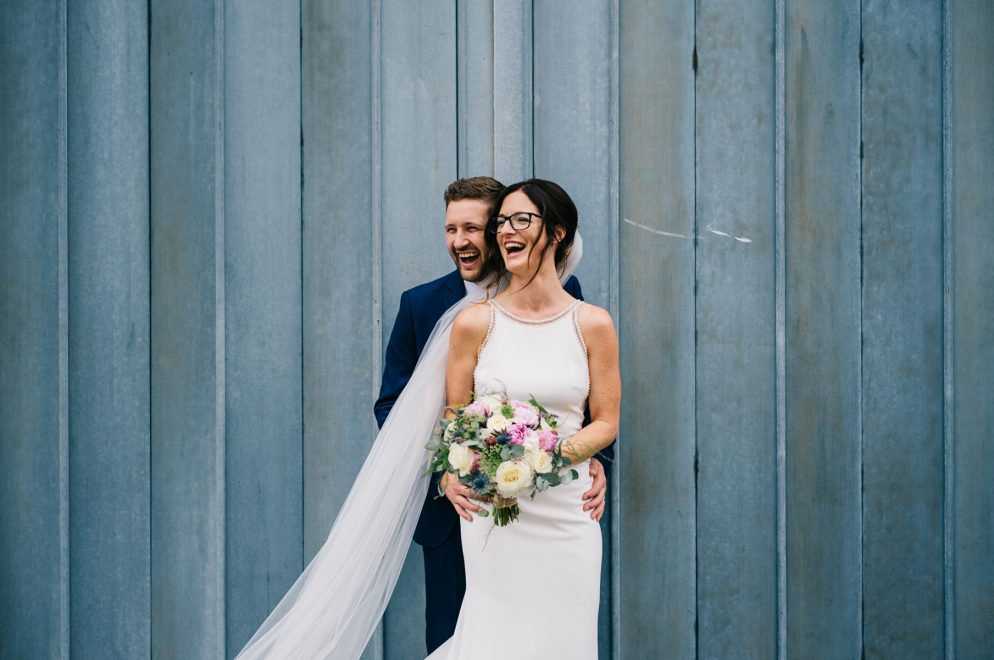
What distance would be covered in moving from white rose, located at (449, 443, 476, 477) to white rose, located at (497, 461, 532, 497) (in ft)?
0.26

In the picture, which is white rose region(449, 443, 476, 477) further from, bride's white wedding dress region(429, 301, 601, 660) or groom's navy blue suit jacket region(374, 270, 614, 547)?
groom's navy blue suit jacket region(374, 270, 614, 547)

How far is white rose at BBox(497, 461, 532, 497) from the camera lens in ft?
5.86

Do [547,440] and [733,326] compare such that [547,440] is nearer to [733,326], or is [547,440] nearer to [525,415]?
[525,415]

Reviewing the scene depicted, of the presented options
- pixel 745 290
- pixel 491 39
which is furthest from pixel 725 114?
pixel 491 39

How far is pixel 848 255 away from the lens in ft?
9.00

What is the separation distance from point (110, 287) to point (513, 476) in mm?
1838

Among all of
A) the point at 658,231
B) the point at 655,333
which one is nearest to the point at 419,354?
the point at 655,333

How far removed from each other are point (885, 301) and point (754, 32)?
1185mm

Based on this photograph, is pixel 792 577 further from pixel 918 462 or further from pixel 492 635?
pixel 492 635

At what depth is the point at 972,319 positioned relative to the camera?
9.11 feet

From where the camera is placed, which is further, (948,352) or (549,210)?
(948,352)

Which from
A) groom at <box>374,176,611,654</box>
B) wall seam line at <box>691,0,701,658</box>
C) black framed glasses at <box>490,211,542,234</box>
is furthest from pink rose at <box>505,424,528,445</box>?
wall seam line at <box>691,0,701,658</box>

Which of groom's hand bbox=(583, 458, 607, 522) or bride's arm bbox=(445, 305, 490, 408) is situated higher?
bride's arm bbox=(445, 305, 490, 408)

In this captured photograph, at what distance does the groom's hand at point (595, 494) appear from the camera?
2172 mm
